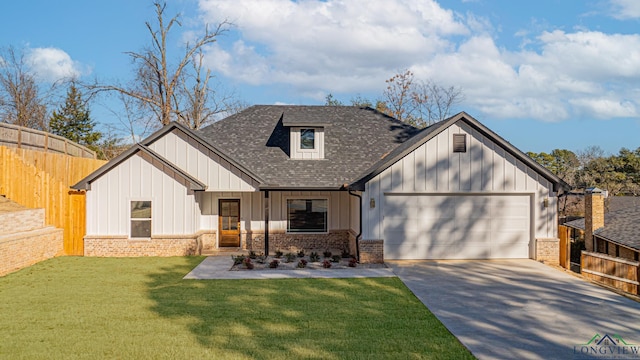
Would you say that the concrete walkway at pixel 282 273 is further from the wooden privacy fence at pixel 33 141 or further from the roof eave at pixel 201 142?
the wooden privacy fence at pixel 33 141

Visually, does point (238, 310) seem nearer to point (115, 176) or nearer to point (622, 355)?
point (622, 355)

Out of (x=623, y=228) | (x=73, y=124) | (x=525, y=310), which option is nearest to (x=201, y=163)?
(x=525, y=310)

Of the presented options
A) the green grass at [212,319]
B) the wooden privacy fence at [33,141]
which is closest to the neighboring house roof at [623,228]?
the green grass at [212,319]

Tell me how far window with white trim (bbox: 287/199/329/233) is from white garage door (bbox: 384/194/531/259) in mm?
3500

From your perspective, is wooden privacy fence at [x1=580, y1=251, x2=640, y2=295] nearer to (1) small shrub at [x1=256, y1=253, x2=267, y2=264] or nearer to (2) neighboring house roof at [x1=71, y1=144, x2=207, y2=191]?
(1) small shrub at [x1=256, y1=253, x2=267, y2=264]

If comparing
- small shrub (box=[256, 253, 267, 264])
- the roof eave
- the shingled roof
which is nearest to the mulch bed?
small shrub (box=[256, 253, 267, 264])

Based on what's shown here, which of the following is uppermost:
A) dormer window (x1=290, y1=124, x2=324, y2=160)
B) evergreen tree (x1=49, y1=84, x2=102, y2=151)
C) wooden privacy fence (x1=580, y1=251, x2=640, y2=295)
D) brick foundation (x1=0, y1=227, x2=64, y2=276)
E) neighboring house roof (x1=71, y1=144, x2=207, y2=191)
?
evergreen tree (x1=49, y1=84, x2=102, y2=151)

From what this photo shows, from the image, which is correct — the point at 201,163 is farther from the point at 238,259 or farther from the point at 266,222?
the point at 238,259

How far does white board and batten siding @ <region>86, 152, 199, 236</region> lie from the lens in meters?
14.8

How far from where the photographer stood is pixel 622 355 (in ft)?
21.1

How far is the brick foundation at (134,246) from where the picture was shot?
14.8 meters

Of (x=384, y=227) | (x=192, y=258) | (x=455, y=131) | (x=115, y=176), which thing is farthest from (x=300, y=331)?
(x=115, y=176)

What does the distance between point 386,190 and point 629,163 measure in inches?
1614

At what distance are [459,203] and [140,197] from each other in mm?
11757
